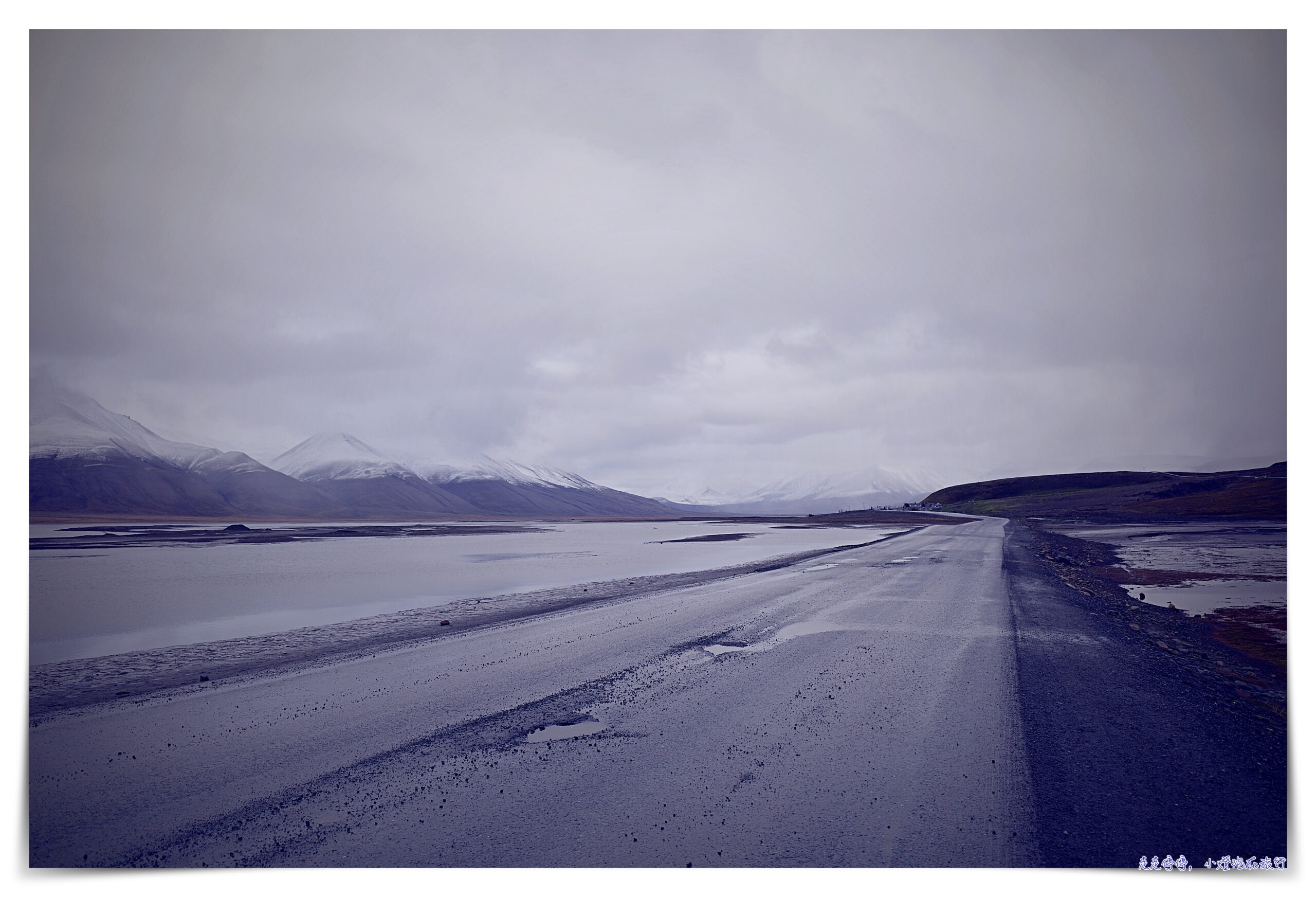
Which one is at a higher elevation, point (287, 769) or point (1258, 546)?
point (1258, 546)

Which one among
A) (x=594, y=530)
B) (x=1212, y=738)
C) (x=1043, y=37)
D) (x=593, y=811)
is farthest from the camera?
(x=594, y=530)

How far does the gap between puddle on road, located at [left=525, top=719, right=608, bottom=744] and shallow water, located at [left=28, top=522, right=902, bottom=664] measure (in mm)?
6953

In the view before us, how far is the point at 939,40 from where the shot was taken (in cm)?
825

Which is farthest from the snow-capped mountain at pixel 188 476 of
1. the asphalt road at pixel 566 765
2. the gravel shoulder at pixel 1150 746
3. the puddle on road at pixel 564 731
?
the gravel shoulder at pixel 1150 746

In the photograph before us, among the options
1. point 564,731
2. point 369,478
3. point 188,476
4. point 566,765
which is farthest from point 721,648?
point 369,478

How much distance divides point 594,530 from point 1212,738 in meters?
75.0

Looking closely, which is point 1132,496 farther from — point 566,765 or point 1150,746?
point 566,765

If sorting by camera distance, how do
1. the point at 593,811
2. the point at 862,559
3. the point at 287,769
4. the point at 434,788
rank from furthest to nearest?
the point at 862,559 → the point at 287,769 → the point at 434,788 → the point at 593,811

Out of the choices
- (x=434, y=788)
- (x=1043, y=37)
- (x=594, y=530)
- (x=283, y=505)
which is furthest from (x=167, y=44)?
(x=283, y=505)

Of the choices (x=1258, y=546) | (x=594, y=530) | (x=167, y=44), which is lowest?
(x=594, y=530)

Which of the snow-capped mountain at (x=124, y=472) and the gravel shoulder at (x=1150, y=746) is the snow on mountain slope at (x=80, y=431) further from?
the gravel shoulder at (x=1150, y=746)

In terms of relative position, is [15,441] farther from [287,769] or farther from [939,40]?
[939,40]

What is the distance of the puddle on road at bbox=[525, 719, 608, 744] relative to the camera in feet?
20.6

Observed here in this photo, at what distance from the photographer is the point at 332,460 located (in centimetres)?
8462
